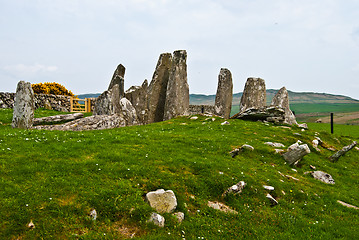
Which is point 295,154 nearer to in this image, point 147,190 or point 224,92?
point 147,190

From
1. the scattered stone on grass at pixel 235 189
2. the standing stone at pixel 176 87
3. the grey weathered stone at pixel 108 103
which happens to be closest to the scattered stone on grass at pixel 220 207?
the scattered stone on grass at pixel 235 189

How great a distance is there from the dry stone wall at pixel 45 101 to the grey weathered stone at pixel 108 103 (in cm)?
1746

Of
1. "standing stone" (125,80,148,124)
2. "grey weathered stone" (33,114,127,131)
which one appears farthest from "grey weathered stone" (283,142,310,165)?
"standing stone" (125,80,148,124)

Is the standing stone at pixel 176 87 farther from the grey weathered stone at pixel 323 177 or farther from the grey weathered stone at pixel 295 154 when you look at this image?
the grey weathered stone at pixel 323 177

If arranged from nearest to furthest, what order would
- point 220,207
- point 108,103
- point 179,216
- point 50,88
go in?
point 179,216 → point 220,207 → point 108,103 → point 50,88

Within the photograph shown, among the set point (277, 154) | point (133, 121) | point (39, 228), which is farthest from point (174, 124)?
point (39, 228)

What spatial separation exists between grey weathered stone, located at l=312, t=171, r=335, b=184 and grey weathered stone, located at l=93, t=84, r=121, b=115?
18.0m

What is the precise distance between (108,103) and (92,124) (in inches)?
188

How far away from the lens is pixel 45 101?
38625 mm

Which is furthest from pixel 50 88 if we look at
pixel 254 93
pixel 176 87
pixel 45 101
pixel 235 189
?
pixel 235 189

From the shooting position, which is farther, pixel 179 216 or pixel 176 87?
pixel 176 87

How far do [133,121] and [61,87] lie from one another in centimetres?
3580

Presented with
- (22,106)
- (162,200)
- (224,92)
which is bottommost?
(162,200)

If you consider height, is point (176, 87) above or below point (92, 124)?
above
